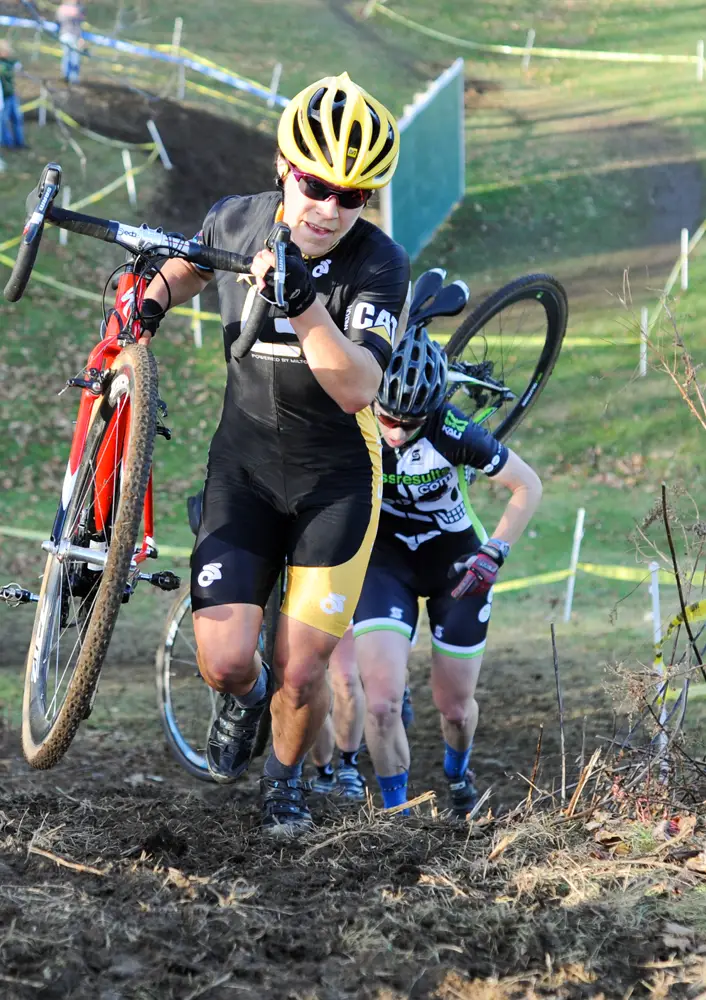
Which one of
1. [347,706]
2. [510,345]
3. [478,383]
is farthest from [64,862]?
[510,345]

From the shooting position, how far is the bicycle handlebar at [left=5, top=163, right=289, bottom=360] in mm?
3902

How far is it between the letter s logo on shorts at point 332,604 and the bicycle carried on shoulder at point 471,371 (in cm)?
91

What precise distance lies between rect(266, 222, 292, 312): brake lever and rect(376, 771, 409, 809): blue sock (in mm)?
2829

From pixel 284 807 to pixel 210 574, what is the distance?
989 millimetres

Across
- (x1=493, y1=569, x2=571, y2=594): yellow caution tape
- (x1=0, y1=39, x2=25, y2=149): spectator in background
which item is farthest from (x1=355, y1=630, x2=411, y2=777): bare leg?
(x1=0, y1=39, x2=25, y2=149): spectator in background

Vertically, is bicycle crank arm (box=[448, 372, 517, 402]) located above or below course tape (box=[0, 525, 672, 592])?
above

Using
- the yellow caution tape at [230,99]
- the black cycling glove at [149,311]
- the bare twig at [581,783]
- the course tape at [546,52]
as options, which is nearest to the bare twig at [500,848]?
the bare twig at [581,783]

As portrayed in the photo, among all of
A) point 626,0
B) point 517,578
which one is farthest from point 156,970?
point 626,0

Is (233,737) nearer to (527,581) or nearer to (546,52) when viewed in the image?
(527,581)

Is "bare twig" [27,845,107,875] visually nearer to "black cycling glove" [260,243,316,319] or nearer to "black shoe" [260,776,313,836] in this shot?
"black shoe" [260,776,313,836]

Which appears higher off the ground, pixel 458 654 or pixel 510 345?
pixel 510 345

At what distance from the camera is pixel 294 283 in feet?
12.4

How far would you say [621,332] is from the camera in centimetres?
1628

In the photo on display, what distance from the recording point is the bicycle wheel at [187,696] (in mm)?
5375
